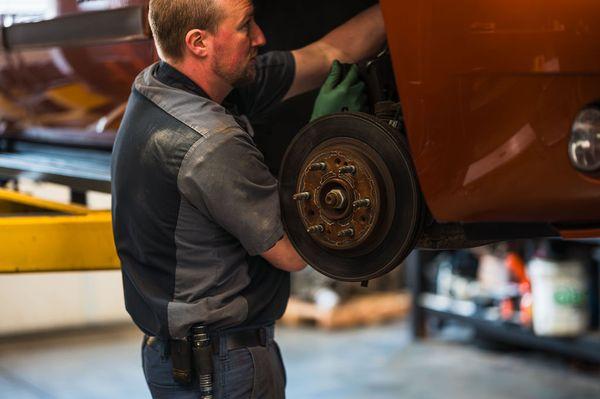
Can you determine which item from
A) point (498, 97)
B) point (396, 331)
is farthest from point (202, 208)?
point (396, 331)

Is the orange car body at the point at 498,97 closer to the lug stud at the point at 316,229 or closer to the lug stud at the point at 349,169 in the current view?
the lug stud at the point at 349,169

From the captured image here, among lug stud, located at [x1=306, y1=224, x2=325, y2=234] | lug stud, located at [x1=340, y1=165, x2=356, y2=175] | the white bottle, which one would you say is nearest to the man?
lug stud, located at [x1=306, y1=224, x2=325, y2=234]

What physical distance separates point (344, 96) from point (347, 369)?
3.74 metres

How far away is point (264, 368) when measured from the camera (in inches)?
84.3

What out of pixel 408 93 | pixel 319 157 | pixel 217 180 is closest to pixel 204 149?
pixel 217 180

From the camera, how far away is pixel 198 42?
200cm

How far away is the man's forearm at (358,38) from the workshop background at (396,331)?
1.96 m

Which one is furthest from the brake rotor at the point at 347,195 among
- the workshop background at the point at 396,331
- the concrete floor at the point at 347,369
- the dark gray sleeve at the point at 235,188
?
the concrete floor at the point at 347,369

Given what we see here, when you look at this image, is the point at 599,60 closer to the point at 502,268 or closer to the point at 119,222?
the point at 119,222

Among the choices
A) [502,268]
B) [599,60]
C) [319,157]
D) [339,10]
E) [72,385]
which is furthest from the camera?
[502,268]

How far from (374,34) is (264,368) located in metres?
0.84

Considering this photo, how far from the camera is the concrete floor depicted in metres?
5.04

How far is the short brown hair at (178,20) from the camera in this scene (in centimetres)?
197

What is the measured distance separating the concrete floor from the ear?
330 centimetres
